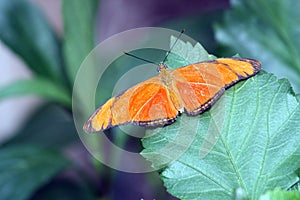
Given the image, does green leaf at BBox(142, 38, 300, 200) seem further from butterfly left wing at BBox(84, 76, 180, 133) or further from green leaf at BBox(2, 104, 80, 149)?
green leaf at BBox(2, 104, 80, 149)

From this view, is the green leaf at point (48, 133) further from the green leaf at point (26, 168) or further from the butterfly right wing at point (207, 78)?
the butterfly right wing at point (207, 78)

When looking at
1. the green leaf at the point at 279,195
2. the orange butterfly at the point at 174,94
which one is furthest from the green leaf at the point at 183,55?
the green leaf at the point at 279,195

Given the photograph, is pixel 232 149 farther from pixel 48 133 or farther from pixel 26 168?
pixel 48 133

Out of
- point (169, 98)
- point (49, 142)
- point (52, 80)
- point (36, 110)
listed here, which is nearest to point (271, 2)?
point (169, 98)

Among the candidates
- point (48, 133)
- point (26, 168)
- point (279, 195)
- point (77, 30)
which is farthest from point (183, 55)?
point (48, 133)

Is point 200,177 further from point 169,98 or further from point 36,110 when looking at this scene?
point 36,110

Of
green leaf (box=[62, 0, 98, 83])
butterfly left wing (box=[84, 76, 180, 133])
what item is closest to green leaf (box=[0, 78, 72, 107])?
green leaf (box=[62, 0, 98, 83])
